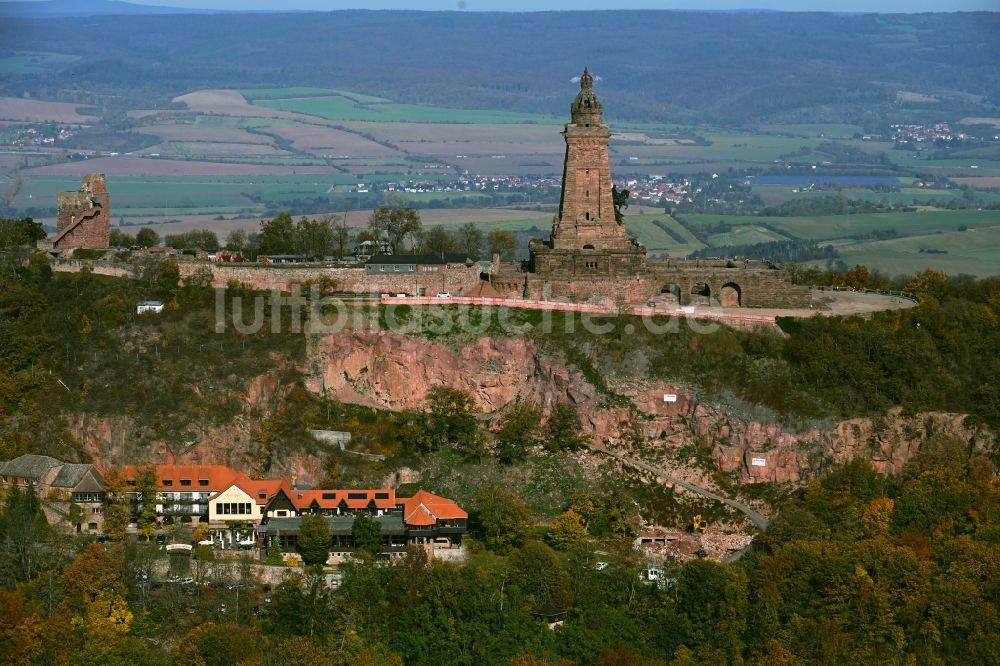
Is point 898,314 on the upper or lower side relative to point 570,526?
upper

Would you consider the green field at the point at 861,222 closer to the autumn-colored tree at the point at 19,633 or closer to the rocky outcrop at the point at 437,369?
the rocky outcrop at the point at 437,369

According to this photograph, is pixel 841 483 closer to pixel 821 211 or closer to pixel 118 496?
pixel 118 496

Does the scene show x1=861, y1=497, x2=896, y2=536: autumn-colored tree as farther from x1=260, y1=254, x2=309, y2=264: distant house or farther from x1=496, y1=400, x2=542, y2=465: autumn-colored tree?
x1=260, y1=254, x2=309, y2=264: distant house

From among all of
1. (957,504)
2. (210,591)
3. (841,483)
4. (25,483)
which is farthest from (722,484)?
(25,483)

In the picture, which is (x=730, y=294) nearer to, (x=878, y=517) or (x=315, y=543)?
(x=878, y=517)

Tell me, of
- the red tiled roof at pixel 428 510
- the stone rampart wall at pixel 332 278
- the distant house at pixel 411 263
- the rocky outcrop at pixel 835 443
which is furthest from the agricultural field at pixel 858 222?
the red tiled roof at pixel 428 510

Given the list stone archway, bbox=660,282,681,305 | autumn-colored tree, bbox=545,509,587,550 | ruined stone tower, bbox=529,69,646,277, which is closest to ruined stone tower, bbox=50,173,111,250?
ruined stone tower, bbox=529,69,646,277

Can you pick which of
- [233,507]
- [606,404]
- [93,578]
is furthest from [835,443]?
[93,578]
